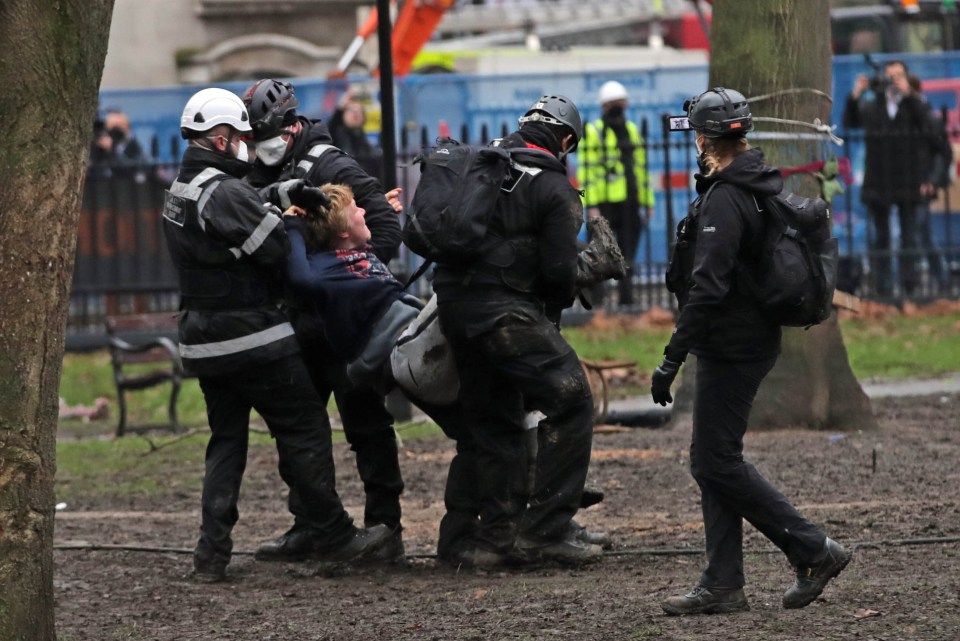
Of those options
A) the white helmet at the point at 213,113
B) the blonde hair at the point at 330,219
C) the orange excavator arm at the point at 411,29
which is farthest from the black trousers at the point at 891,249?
the white helmet at the point at 213,113

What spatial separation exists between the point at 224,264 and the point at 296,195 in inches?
16.4

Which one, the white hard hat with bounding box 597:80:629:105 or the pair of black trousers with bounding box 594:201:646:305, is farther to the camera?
the white hard hat with bounding box 597:80:629:105

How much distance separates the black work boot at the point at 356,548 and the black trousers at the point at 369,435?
19 centimetres

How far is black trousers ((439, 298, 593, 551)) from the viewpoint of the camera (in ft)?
22.8

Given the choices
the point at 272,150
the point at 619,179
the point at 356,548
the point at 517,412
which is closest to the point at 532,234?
the point at 517,412


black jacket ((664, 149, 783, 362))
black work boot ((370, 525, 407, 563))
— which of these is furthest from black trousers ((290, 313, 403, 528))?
black jacket ((664, 149, 783, 362))

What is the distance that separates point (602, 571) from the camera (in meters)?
7.20

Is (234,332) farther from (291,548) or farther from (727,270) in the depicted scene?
(727,270)

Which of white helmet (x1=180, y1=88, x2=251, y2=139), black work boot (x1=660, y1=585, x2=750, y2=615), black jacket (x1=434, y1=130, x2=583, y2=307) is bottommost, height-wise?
black work boot (x1=660, y1=585, x2=750, y2=615)

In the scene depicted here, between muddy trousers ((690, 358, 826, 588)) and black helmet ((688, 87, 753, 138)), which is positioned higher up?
black helmet ((688, 87, 753, 138))

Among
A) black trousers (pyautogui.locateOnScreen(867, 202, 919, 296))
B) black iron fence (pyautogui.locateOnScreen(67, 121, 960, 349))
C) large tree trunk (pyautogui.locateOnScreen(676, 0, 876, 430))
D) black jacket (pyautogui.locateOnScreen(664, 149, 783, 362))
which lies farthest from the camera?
black trousers (pyautogui.locateOnScreen(867, 202, 919, 296))

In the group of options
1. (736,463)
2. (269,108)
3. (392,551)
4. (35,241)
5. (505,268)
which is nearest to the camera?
(35,241)

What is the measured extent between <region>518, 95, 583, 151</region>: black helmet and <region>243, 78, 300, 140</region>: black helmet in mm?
1040

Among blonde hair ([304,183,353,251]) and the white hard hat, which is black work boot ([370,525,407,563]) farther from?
the white hard hat
